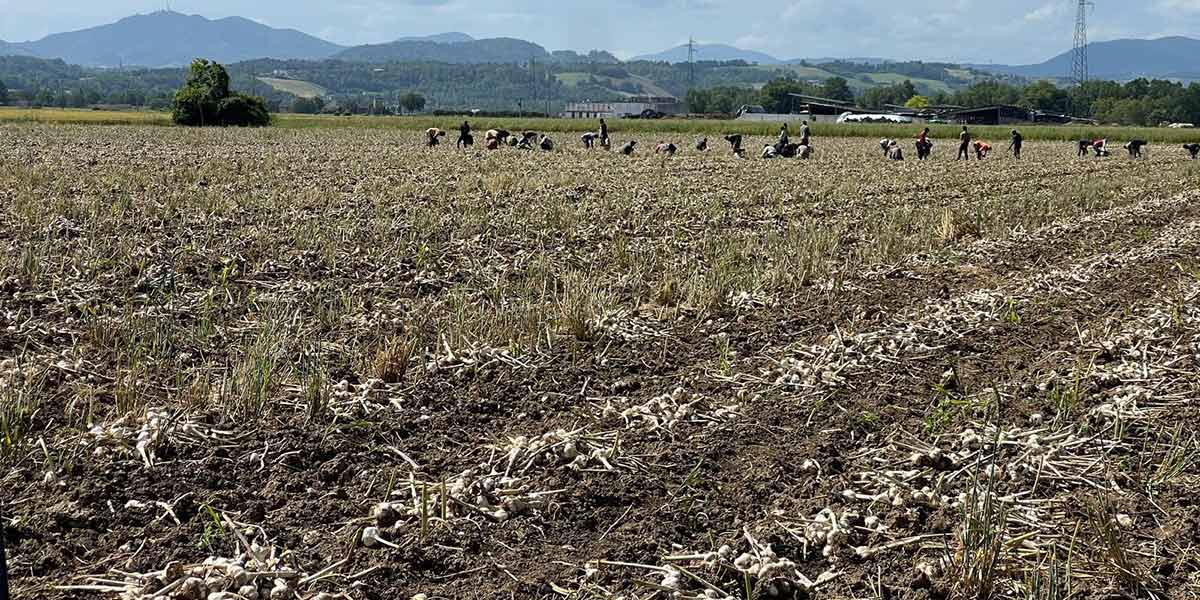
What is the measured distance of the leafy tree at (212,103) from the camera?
74.2 m

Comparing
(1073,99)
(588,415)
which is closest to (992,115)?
(1073,99)

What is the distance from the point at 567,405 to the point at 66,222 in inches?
418

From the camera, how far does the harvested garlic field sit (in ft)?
16.5

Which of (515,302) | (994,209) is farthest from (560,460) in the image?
(994,209)

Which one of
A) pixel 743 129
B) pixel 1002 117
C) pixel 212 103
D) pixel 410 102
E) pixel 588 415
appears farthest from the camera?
pixel 410 102

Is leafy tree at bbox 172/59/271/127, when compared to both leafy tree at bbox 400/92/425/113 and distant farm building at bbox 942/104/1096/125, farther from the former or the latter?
leafy tree at bbox 400/92/425/113

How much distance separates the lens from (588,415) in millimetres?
7051

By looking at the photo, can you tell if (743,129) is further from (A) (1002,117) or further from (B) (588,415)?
(B) (588,415)

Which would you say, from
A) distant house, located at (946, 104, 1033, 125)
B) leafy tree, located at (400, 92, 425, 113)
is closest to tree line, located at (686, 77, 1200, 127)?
distant house, located at (946, 104, 1033, 125)

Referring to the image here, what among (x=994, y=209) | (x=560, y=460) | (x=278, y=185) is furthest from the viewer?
(x=278, y=185)

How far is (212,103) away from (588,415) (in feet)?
245

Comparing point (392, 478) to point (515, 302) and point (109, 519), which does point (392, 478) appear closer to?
point (109, 519)

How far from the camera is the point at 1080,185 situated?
24.6 m

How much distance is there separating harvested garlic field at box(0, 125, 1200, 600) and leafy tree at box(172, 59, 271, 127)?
209ft
